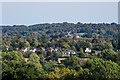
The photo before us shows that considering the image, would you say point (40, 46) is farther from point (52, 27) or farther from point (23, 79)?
point (52, 27)

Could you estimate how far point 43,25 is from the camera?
5466 cm

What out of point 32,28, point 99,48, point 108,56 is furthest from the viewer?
point 32,28

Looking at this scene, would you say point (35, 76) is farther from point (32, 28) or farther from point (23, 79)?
point (32, 28)

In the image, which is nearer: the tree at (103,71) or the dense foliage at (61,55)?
the tree at (103,71)

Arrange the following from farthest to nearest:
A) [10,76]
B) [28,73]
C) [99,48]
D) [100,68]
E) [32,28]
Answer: [32,28] → [99,48] → [100,68] → [28,73] → [10,76]

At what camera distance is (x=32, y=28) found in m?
51.3

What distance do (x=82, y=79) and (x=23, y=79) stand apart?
198 centimetres

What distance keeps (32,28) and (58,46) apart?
22.9 meters

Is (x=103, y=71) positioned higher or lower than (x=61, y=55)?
higher

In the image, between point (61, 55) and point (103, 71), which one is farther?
point (61, 55)

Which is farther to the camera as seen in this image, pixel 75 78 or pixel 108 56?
pixel 108 56

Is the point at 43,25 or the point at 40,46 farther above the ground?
the point at 43,25

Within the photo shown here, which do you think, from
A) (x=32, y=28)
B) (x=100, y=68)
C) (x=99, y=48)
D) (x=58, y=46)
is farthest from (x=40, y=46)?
(x=32, y=28)

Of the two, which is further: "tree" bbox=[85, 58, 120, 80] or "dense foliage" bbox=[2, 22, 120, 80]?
"dense foliage" bbox=[2, 22, 120, 80]
